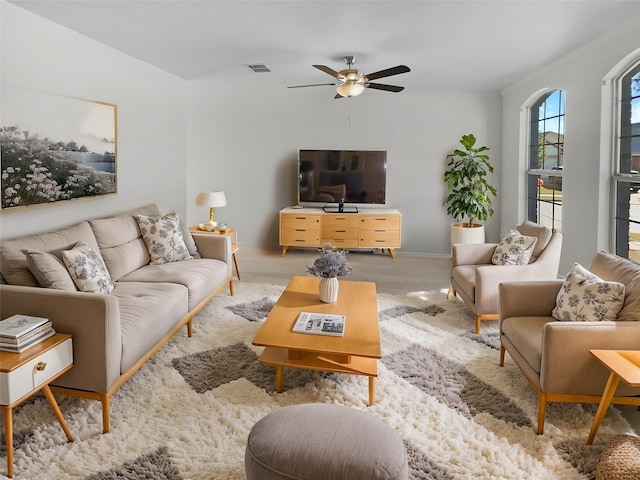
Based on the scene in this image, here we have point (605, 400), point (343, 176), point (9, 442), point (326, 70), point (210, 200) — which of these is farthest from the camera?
point (343, 176)

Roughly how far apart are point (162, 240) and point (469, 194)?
4.02m

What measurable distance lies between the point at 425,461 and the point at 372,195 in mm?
4986

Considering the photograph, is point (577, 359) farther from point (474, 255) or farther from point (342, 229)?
point (342, 229)

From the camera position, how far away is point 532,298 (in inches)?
118

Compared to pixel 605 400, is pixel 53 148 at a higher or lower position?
higher

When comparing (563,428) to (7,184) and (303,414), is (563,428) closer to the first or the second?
(303,414)

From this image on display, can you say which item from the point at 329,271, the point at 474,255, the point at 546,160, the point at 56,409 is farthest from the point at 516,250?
the point at 56,409

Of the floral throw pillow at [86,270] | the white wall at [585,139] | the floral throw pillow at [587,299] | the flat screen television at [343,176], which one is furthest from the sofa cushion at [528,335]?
the flat screen television at [343,176]

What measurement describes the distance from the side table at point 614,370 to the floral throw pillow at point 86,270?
2913mm

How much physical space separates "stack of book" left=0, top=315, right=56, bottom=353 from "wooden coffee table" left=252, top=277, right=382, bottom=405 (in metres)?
1.06

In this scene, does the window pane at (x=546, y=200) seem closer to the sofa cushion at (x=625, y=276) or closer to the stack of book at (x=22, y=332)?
the sofa cushion at (x=625, y=276)

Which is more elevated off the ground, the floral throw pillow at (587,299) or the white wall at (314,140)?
the white wall at (314,140)

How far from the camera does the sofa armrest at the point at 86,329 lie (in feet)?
7.77

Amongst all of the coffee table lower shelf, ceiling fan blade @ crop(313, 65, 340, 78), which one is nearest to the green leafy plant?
ceiling fan blade @ crop(313, 65, 340, 78)
